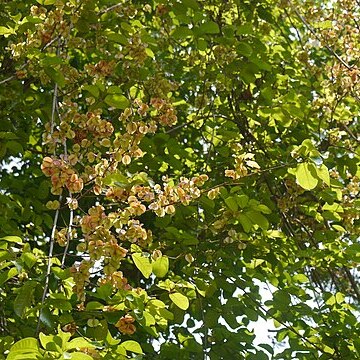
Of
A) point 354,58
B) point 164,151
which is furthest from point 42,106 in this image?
point 354,58

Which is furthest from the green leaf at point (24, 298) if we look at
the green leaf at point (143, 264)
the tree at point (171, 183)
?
the green leaf at point (143, 264)

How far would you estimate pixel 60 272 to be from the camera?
1694 millimetres

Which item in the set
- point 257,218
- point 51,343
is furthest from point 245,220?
point 51,343

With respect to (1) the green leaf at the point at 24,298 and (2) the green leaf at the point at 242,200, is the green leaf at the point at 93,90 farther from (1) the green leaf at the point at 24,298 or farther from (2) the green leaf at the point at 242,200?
(1) the green leaf at the point at 24,298

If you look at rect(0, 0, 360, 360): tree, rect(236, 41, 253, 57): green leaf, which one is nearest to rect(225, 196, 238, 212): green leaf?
rect(0, 0, 360, 360): tree

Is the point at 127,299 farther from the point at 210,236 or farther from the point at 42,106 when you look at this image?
the point at 42,106

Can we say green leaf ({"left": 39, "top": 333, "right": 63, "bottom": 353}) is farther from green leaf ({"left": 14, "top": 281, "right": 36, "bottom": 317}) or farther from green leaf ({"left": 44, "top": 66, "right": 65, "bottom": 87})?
green leaf ({"left": 44, "top": 66, "right": 65, "bottom": 87})

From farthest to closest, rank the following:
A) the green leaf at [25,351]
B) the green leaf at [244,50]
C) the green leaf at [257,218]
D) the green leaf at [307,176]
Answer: the green leaf at [244,50] → the green leaf at [257,218] → the green leaf at [307,176] → the green leaf at [25,351]

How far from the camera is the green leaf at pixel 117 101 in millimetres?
1991

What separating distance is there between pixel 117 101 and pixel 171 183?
33 cm

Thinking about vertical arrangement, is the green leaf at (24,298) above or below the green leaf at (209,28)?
below

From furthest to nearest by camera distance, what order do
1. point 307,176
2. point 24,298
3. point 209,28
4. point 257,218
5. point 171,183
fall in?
1. point 209,28
2. point 171,183
3. point 257,218
4. point 307,176
5. point 24,298

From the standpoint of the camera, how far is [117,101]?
2.00 metres

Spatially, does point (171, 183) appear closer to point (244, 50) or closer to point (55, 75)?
point (55, 75)
